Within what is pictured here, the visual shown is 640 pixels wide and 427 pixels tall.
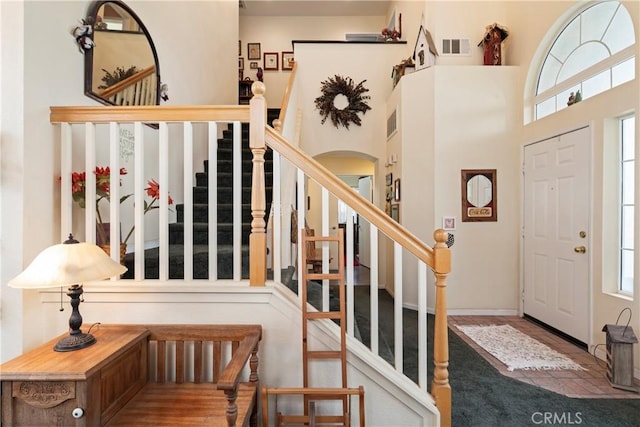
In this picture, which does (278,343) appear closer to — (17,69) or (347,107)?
(17,69)

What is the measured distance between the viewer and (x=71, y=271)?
52.3 inches

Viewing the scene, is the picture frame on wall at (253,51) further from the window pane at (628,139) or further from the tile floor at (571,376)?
the tile floor at (571,376)

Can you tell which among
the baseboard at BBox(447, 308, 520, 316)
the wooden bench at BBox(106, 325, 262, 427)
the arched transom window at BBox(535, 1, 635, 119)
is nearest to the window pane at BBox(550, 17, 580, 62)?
the arched transom window at BBox(535, 1, 635, 119)

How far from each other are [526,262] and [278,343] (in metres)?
3.44

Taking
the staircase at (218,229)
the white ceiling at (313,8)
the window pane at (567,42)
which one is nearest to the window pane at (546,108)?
the window pane at (567,42)

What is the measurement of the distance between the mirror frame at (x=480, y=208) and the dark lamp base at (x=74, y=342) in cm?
391

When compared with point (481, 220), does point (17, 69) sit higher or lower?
higher

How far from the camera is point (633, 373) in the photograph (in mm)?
2383

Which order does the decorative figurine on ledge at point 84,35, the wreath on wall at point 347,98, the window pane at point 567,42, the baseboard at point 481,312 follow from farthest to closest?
the wreath on wall at point 347,98
the baseboard at point 481,312
the window pane at point 567,42
the decorative figurine on ledge at point 84,35

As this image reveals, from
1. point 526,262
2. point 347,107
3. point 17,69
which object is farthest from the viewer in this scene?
point 347,107

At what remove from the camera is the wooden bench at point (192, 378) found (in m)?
1.44

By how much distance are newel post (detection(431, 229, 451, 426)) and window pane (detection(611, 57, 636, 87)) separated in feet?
8.07

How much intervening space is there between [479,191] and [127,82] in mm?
3943

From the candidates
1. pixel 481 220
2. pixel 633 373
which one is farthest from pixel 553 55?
pixel 633 373
